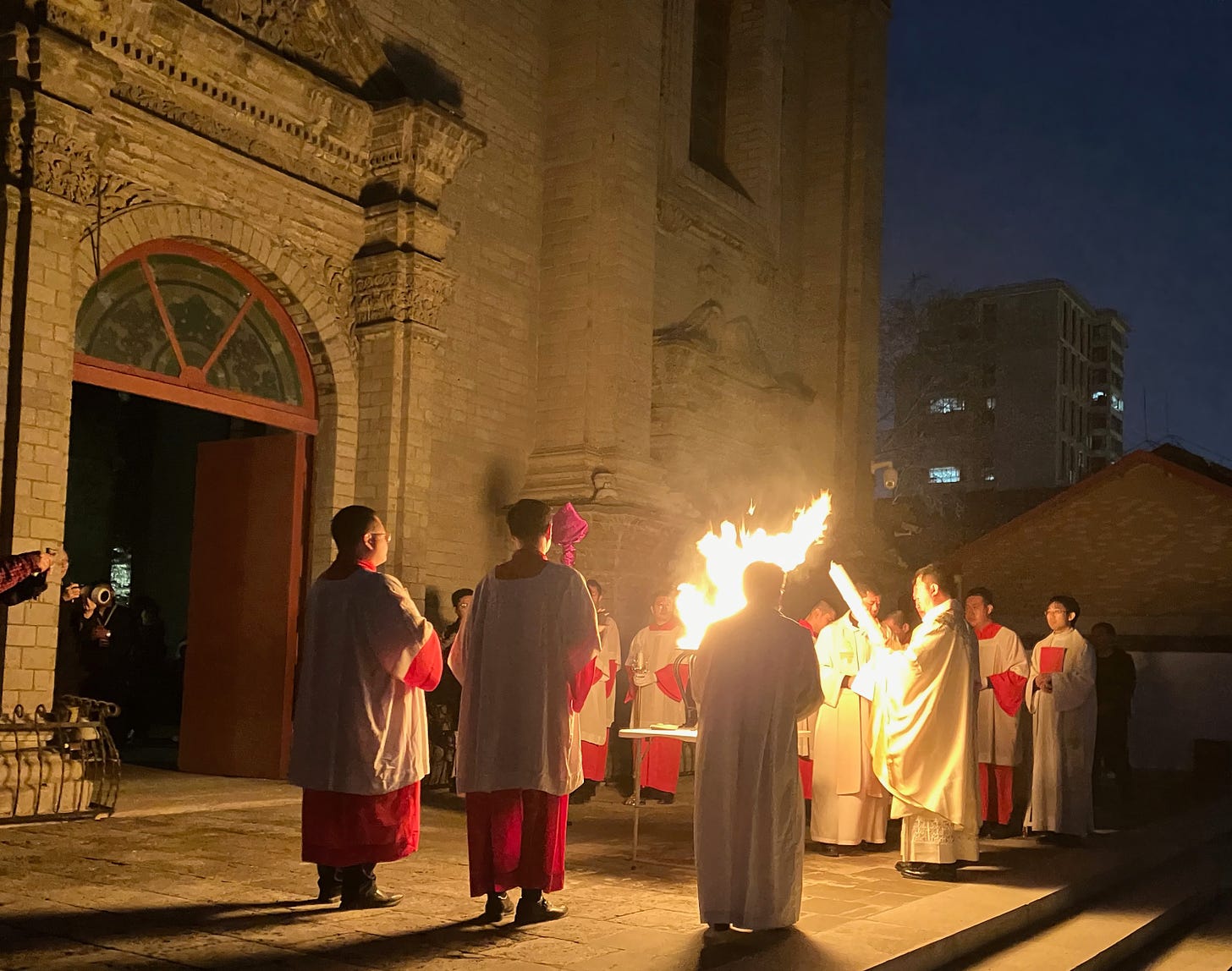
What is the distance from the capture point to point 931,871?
7.32m

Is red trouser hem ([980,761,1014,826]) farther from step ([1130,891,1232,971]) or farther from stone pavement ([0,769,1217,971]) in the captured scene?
step ([1130,891,1232,971])

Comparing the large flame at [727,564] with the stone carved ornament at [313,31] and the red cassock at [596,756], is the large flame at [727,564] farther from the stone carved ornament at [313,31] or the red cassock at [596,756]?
the stone carved ornament at [313,31]

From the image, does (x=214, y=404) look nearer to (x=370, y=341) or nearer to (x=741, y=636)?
(x=370, y=341)

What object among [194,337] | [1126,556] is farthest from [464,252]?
[1126,556]

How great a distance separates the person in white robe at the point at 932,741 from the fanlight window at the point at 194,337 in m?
6.00

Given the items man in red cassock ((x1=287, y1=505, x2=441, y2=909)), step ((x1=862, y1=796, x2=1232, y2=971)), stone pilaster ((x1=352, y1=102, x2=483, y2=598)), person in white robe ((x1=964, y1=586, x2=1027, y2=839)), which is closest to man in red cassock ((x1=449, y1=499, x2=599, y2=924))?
man in red cassock ((x1=287, y1=505, x2=441, y2=909))

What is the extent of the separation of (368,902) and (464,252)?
8.35 m

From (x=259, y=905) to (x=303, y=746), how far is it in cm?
72

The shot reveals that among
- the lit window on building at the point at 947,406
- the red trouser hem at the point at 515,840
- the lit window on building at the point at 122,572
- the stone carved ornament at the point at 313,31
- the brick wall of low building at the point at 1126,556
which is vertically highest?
the lit window on building at the point at 947,406

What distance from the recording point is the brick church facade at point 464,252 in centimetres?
884

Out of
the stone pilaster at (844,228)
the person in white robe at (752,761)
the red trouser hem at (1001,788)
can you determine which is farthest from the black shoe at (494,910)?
the stone pilaster at (844,228)

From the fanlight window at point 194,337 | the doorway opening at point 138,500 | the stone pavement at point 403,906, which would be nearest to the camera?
the stone pavement at point 403,906

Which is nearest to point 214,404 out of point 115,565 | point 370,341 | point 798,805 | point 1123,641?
point 370,341

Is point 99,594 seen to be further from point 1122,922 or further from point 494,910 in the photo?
point 1122,922
